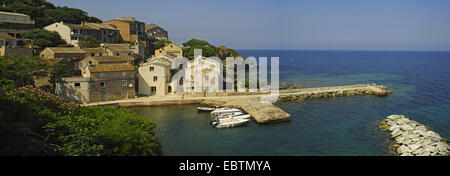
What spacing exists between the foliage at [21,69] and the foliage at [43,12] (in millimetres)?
27569

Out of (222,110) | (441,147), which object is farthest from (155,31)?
(441,147)

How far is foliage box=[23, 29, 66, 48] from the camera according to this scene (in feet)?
152

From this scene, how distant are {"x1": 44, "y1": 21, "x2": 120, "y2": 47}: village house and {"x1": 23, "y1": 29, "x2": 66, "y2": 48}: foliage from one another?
10.6 ft

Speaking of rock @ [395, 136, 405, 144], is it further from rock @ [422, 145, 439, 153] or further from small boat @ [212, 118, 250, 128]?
small boat @ [212, 118, 250, 128]

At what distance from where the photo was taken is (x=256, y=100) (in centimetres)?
3981

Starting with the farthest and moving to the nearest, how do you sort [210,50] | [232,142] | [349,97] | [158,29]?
[158,29] < [210,50] < [349,97] < [232,142]

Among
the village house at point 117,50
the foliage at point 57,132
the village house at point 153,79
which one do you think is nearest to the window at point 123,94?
the village house at point 153,79

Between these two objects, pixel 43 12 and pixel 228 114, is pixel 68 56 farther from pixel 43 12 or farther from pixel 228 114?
pixel 228 114

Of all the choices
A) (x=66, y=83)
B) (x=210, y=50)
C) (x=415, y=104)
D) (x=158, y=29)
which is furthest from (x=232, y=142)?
(x=158, y=29)

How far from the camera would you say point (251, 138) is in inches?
1057

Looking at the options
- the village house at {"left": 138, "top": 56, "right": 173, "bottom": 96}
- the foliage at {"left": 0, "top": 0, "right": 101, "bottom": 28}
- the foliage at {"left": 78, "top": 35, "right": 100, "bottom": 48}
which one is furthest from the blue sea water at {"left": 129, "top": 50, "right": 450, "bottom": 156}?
the foliage at {"left": 0, "top": 0, "right": 101, "bottom": 28}

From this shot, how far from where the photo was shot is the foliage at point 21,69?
1257 inches
